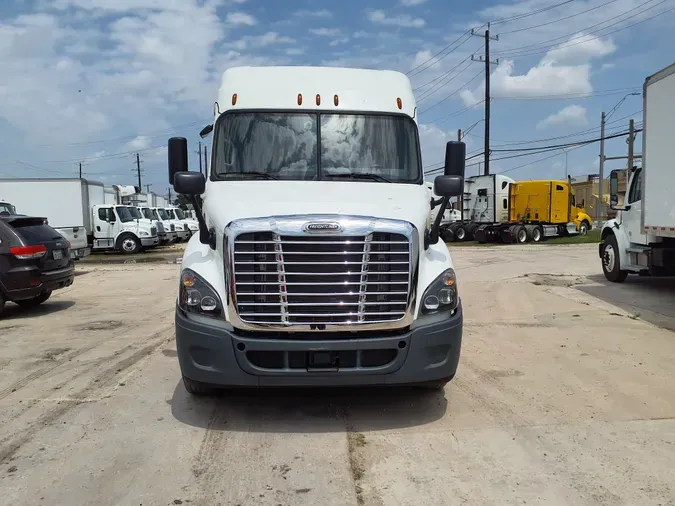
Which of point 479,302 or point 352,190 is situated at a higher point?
point 352,190

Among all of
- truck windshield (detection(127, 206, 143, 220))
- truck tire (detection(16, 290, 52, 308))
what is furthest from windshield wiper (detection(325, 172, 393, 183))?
truck windshield (detection(127, 206, 143, 220))

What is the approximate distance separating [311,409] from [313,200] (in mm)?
1763

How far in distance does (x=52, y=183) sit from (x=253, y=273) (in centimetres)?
2219

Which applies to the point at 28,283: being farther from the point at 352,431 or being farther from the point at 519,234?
the point at 519,234

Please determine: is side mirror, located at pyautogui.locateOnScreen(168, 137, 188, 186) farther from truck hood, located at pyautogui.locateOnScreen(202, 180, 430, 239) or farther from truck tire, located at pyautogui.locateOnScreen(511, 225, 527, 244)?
truck tire, located at pyautogui.locateOnScreen(511, 225, 527, 244)

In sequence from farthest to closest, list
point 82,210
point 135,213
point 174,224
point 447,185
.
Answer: point 174,224 → point 135,213 → point 82,210 → point 447,185

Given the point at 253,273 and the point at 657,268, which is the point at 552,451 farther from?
the point at 657,268

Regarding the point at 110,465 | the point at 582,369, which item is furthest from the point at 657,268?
the point at 110,465

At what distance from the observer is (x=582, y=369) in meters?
6.11

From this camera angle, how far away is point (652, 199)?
9.94 m

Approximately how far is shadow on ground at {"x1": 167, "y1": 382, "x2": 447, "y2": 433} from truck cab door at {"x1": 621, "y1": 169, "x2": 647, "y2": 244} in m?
7.95

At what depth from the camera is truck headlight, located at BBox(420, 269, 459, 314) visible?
4.48 metres

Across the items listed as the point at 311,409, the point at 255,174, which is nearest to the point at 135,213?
the point at 255,174

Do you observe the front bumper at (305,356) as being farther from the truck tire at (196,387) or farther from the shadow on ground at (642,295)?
the shadow on ground at (642,295)
